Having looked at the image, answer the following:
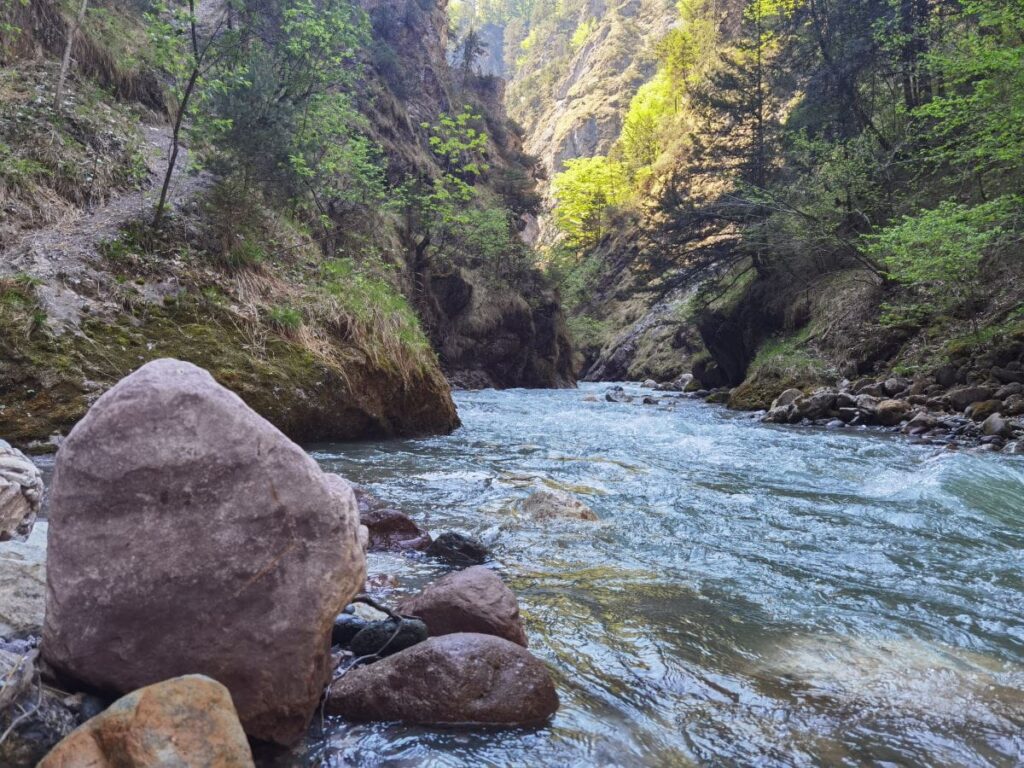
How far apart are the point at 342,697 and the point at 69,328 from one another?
5.61 meters

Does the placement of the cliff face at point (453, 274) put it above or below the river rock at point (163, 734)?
above

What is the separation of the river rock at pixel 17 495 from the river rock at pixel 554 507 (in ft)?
10.8

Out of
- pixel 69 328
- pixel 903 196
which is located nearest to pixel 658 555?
pixel 69 328

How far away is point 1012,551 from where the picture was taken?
4.44 meters

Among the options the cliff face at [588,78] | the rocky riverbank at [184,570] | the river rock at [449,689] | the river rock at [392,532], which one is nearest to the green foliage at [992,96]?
the river rock at [392,532]

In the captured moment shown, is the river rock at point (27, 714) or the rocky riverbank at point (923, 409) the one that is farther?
the rocky riverbank at point (923, 409)

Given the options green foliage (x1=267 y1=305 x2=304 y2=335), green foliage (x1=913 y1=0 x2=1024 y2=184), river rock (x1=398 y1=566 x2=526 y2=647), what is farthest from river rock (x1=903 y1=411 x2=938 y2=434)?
river rock (x1=398 y1=566 x2=526 y2=647)

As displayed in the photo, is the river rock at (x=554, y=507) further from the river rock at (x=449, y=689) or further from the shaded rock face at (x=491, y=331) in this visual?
the shaded rock face at (x=491, y=331)

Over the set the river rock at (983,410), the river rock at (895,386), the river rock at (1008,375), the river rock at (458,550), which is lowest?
the river rock at (458,550)

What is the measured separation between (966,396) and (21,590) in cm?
1293

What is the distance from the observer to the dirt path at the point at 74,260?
6242 mm

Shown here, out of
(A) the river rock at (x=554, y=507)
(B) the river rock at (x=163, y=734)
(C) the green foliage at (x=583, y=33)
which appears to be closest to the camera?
(B) the river rock at (x=163, y=734)

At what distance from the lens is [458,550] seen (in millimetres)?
4160

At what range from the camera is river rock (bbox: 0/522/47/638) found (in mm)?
2156
